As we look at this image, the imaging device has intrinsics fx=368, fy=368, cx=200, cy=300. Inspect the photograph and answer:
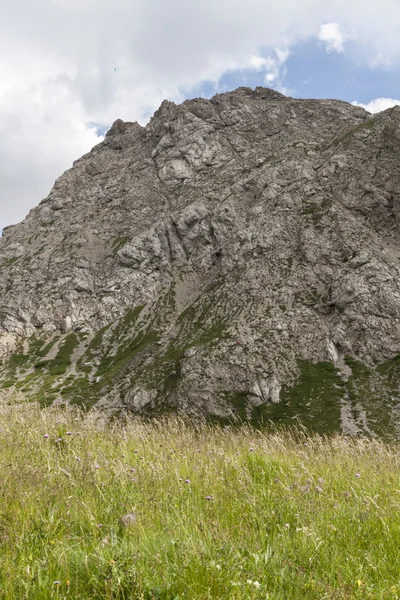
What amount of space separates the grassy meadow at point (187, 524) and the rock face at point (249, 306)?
9727 centimetres

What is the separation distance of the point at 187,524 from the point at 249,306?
143 metres

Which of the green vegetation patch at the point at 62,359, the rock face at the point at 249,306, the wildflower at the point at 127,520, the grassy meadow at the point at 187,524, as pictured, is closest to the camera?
the grassy meadow at the point at 187,524

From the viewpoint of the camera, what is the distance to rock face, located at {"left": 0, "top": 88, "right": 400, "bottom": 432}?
116 metres

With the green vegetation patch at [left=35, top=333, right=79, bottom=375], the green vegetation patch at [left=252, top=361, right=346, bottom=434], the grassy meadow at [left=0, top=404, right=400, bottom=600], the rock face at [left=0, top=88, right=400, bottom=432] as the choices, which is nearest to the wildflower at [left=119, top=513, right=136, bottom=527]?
the grassy meadow at [left=0, top=404, right=400, bottom=600]

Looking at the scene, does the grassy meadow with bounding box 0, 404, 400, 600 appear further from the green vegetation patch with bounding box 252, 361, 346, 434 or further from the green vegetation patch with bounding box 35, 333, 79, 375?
the green vegetation patch with bounding box 35, 333, 79, 375

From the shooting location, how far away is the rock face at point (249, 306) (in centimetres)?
11562

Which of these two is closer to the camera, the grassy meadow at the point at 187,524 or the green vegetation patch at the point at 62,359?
the grassy meadow at the point at 187,524

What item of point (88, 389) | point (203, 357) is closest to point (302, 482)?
point (203, 357)

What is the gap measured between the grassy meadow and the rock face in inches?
3830

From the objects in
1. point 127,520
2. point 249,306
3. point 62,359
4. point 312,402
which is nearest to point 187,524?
point 127,520

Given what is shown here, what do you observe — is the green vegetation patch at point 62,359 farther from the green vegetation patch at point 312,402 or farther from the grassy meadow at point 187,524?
the grassy meadow at point 187,524

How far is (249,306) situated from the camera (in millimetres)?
146250

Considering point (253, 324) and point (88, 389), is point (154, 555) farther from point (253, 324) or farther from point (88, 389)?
point (88, 389)

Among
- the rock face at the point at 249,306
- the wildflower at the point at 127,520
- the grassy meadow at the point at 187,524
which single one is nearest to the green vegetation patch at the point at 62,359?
the rock face at the point at 249,306
